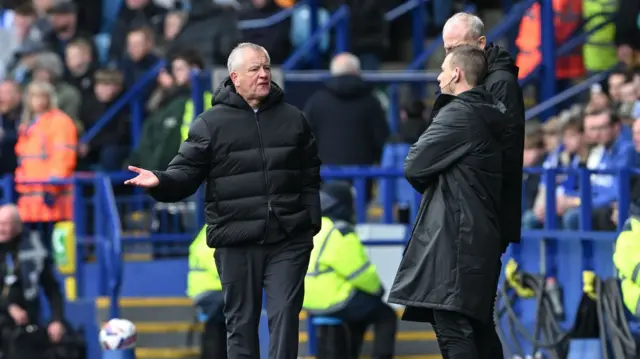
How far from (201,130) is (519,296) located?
11.3ft

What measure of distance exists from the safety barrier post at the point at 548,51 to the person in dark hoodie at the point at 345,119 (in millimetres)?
2045

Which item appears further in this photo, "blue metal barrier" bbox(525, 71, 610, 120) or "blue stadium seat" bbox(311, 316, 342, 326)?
"blue metal barrier" bbox(525, 71, 610, 120)

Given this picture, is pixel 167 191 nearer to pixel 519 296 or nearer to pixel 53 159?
pixel 519 296

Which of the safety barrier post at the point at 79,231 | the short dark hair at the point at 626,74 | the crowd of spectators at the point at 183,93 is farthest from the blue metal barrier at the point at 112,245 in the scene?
the short dark hair at the point at 626,74

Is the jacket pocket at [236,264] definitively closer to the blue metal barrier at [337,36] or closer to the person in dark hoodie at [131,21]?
A: the blue metal barrier at [337,36]

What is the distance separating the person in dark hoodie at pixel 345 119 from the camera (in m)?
15.5

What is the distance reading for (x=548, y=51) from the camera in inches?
672

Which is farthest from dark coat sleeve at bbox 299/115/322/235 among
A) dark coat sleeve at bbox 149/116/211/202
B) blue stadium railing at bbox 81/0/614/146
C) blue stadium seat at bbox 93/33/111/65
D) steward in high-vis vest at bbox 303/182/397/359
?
blue stadium seat at bbox 93/33/111/65

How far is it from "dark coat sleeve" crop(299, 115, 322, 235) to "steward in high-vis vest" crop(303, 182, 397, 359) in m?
2.11

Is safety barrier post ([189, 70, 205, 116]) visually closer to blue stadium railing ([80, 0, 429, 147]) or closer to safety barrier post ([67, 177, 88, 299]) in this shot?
safety barrier post ([67, 177, 88, 299])

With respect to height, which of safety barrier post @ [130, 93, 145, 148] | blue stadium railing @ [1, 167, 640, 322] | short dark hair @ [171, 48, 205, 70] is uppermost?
short dark hair @ [171, 48, 205, 70]

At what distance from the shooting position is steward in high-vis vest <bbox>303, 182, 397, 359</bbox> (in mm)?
12547

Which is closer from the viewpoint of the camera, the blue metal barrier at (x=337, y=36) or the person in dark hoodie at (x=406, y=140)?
the person in dark hoodie at (x=406, y=140)

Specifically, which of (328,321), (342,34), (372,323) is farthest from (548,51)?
(328,321)
